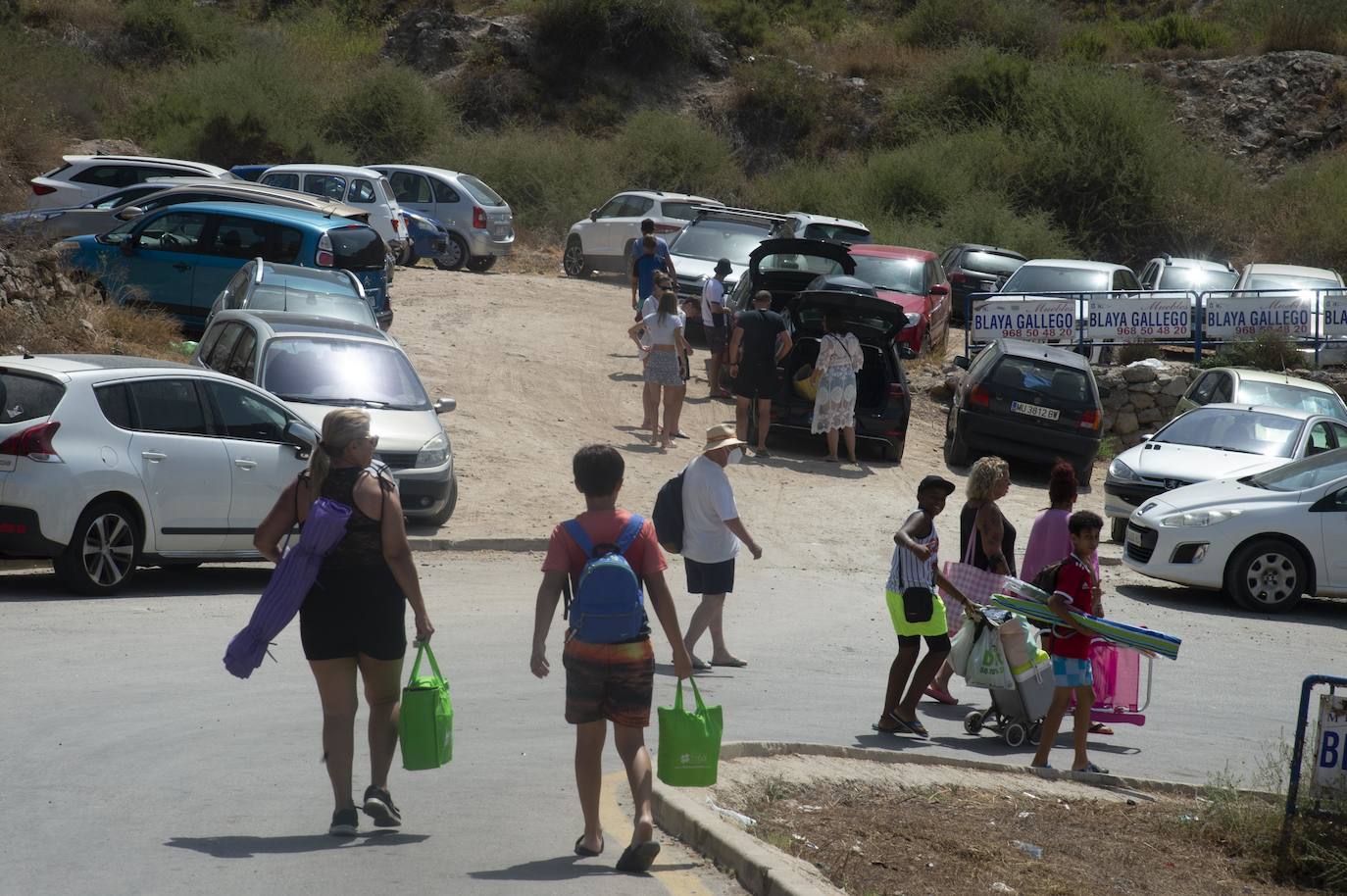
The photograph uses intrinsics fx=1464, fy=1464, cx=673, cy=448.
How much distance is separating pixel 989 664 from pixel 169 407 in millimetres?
6368

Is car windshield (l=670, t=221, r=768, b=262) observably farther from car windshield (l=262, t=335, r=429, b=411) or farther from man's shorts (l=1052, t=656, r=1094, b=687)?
man's shorts (l=1052, t=656, r=1094, b=687)

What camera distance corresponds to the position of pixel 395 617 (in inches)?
230

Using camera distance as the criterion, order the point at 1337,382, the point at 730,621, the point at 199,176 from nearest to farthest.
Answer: the point at 730,621 < the point at 1337,382 < the point at 199,176

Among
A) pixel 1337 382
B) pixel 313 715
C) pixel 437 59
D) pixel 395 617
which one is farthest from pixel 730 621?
pixel 437 59

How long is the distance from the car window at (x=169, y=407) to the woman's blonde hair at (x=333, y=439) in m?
5.51

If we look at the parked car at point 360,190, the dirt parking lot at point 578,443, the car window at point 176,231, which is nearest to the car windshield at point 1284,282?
the dirt parking lot at point 578,443

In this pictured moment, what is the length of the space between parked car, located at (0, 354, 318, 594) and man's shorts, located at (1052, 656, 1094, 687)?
6.20m

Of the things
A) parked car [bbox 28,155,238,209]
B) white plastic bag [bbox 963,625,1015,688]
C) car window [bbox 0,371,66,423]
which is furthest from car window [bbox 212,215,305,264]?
white plastic bag [bbox 963,625,1015,688]

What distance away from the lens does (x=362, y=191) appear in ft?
84.9

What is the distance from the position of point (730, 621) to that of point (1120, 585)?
495 cm

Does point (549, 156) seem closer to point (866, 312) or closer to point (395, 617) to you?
point (866, 312)

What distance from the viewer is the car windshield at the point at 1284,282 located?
80.1ft

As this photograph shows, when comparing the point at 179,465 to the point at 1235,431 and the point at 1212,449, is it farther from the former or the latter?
the point at 1235,431

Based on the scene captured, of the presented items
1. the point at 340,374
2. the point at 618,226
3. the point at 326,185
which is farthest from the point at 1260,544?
the point at 326,185
